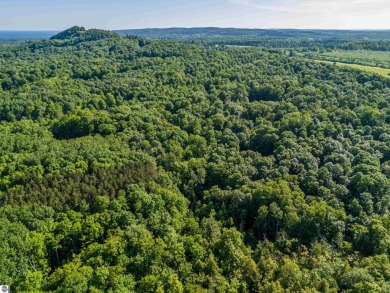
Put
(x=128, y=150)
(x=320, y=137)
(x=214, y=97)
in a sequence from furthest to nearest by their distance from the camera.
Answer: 1. (x=214, y=97)
2. (x=320, y=137)
3. (x=128, y=150)

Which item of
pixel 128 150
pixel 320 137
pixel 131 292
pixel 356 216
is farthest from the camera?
pixel 320 137

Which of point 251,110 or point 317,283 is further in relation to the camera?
point 251,110

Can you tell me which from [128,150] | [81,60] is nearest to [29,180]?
[128,150]

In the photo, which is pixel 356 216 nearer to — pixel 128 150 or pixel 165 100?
pixel 128 150

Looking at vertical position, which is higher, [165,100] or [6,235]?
[165,100]

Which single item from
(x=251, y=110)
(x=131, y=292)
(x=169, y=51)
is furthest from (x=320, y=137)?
(x=169, y=51)

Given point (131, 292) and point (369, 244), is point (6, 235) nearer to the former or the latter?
point (131, 292)

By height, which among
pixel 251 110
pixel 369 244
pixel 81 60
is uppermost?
pixel 81 60
